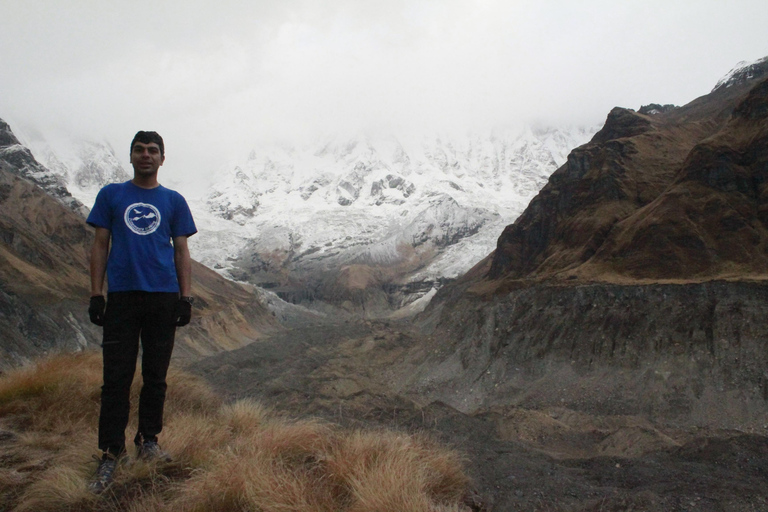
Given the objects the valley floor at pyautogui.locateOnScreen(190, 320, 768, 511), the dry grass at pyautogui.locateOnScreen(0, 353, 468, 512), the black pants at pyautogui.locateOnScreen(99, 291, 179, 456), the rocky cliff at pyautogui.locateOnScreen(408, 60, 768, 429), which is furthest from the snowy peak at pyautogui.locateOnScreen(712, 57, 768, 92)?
the black pants at pyautogui.locateOnScreen(99, 291, 179, 456)

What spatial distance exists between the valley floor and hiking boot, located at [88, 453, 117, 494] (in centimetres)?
314

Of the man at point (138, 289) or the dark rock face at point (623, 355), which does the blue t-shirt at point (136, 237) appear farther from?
the dark rock face at point (623, 355)

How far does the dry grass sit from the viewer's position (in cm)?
328

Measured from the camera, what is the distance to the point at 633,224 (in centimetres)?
3459

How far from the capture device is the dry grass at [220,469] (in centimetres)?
328

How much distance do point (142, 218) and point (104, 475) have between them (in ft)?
6.98

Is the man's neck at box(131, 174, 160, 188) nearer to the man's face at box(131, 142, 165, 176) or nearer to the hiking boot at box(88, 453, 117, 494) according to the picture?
the man's face at box(131, 142, 165, 176)

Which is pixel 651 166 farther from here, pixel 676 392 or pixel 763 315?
pixel 676 392

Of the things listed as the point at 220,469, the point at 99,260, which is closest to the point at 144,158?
the point at 99,260

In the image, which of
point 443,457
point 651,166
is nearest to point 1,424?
point 443,457

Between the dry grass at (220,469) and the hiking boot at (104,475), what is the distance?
0.19ft

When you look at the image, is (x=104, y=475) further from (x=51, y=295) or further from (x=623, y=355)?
(x=51, y=295)

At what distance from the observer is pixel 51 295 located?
37344mm

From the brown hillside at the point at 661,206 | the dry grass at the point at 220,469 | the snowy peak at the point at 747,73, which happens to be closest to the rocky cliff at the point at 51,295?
the dry grass at the point at 220,469
